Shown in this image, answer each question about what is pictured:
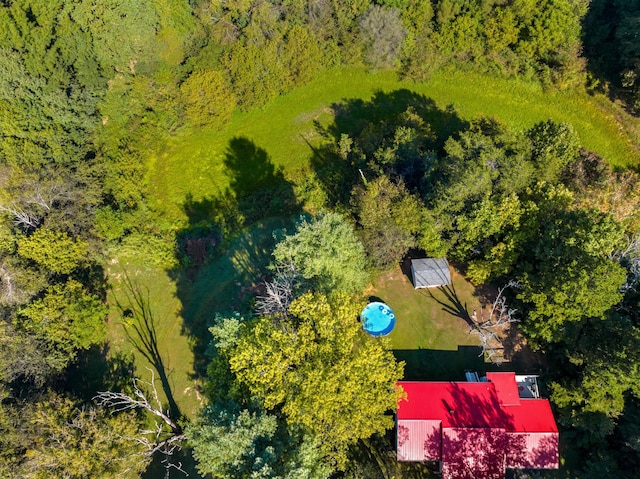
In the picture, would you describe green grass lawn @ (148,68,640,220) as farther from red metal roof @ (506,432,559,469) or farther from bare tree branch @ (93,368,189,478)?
red metal roof @ (506,432,559,469)

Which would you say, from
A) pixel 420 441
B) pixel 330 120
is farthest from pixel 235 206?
Answer: pixel 420 441

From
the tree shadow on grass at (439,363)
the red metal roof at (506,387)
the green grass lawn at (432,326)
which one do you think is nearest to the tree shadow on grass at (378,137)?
the green grass lawn at (432,326)

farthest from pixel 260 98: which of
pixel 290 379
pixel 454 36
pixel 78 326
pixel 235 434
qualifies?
pixel 235 434

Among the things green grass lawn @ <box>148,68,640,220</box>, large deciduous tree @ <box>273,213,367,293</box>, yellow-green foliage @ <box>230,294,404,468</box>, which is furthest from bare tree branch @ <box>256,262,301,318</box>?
green grass lawn @ <box>148,68,640,220</box>

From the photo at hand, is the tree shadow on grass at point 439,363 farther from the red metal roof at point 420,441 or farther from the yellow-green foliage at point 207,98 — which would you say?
the yellow-green foliage at point 207,98

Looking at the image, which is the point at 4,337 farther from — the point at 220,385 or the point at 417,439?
the point at 417,439

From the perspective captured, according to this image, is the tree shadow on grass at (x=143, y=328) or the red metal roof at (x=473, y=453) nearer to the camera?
the red metal roof at (x=473, y=453)
